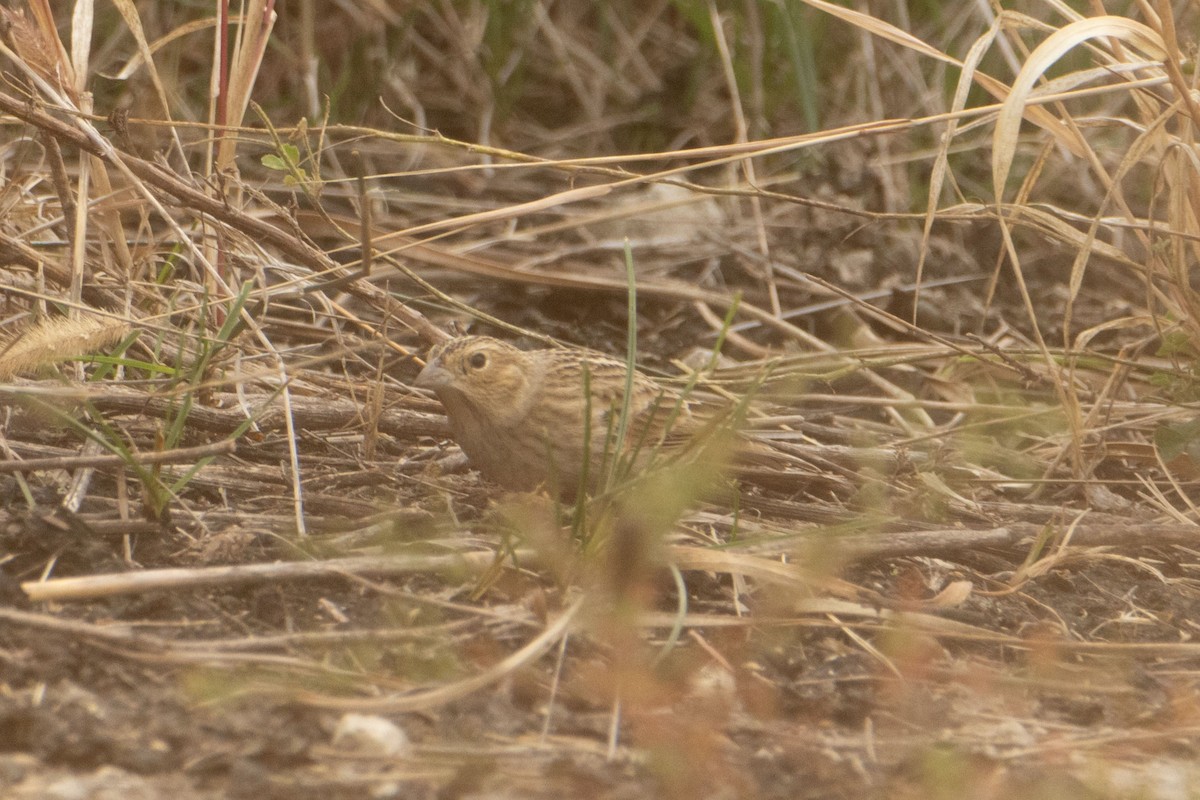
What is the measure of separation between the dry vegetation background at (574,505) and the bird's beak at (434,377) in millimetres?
165

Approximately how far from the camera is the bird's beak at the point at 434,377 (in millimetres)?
3766

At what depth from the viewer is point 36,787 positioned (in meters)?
2.22

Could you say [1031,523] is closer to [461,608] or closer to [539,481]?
[539,481]

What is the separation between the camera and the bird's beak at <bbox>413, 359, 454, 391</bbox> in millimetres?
3766

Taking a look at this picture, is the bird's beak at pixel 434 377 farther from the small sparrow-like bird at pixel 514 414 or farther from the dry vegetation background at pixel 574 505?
the dry vegetation background at pixel 574 505

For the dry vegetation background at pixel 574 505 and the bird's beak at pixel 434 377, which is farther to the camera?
the bird's beak at pixel 434 377

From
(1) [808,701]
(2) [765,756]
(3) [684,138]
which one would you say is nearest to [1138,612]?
(1) [808,701]

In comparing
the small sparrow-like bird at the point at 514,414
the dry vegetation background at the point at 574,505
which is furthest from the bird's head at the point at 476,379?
the dry vegetation background at the point at 574,505

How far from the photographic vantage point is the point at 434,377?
12.4ft

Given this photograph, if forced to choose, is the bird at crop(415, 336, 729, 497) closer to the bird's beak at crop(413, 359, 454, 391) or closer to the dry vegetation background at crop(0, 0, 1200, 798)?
the bird's beak at crop(413, 359, 454, 391)

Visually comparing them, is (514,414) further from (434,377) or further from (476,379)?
(434,377)

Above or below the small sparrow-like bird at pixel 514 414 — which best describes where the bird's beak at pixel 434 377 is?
above

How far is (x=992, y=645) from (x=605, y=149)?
4.57 metres

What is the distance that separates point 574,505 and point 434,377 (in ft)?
2.05
